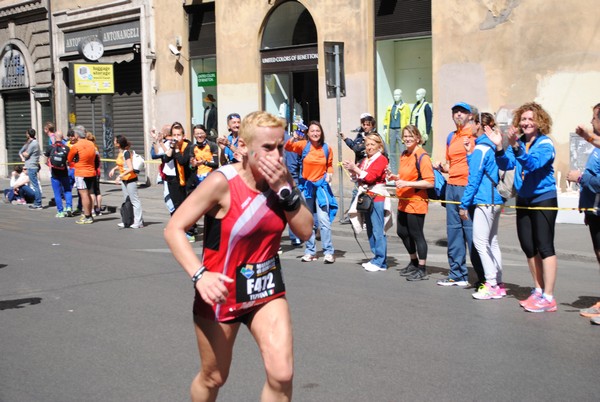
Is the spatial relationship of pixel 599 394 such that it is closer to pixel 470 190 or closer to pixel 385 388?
pixel 385 388

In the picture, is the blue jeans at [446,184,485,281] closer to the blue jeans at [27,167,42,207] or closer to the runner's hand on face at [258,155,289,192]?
the runner's hand on face at [258,155,289,192]

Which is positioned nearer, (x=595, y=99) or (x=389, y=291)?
(x=389, y=291)

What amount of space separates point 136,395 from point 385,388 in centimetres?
170

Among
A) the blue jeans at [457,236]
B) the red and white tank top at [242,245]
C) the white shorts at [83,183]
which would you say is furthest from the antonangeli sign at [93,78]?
the red and white tank top at [242,245]

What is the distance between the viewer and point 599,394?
224 inches

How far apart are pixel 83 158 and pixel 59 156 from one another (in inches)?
43.4

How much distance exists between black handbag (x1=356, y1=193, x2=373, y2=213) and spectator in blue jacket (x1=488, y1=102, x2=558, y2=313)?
7.90ft

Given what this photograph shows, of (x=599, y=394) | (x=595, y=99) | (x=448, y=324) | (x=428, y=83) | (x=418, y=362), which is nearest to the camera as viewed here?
(x=599, y=394)

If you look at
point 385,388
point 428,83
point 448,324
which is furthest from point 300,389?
point 428,83

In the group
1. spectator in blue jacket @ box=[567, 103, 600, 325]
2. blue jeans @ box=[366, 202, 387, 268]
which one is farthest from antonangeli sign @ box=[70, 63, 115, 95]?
spectator in blue jacket @ box=[567, 103, 600, 325]

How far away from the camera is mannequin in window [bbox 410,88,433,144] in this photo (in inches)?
707


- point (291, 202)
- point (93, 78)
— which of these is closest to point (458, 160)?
point (291, 202)

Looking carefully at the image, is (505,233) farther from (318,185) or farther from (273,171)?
(273,171)

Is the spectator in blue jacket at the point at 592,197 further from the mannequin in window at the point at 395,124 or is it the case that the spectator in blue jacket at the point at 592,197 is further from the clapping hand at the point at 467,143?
the mannequin in window at the point at 395,124
